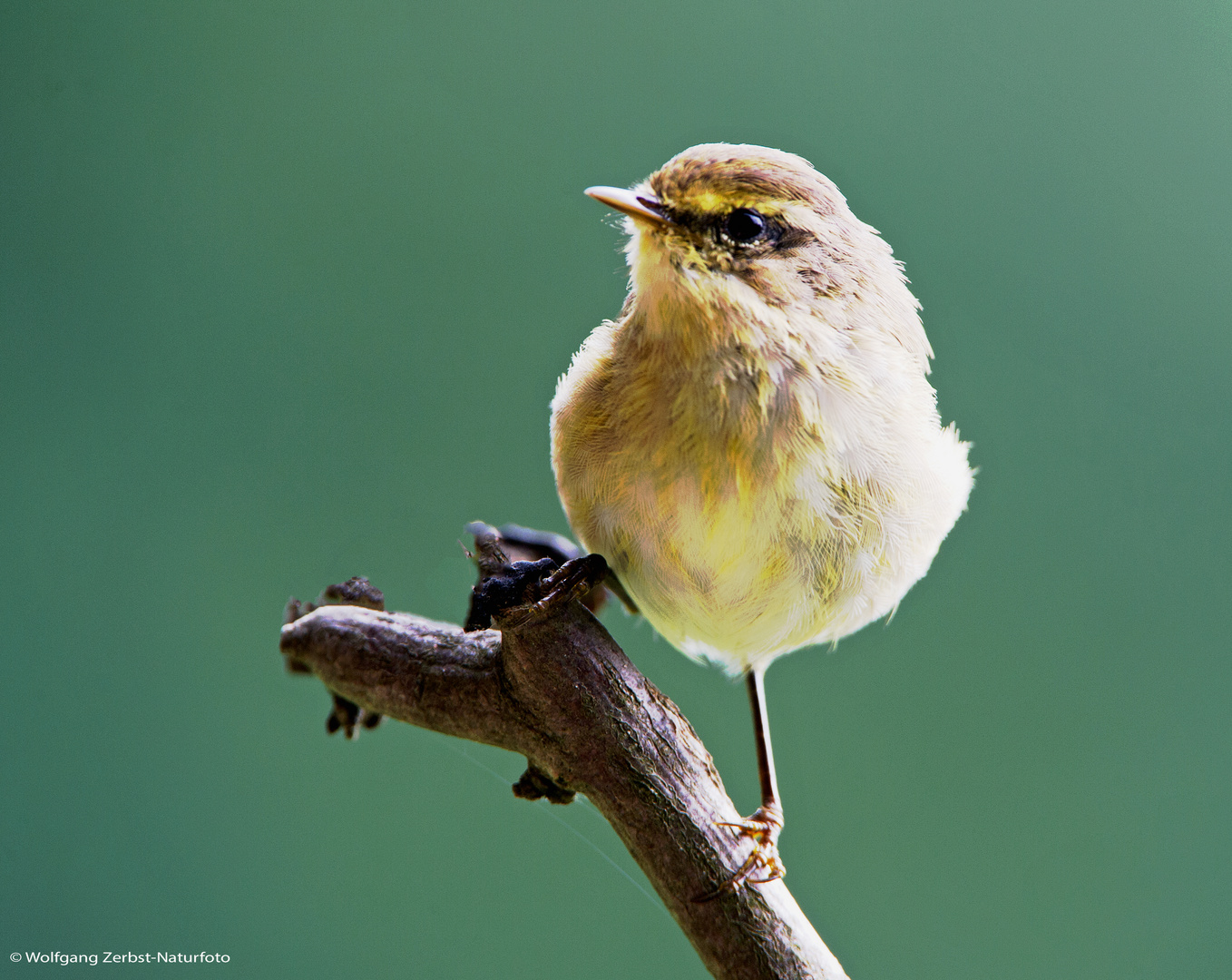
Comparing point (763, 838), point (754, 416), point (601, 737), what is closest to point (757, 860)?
point (763, 838)

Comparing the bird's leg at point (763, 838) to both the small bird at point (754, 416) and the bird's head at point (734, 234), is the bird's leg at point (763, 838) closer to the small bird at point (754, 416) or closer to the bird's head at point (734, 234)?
the small bird at point (754, 416)

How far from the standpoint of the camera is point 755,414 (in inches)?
49.3

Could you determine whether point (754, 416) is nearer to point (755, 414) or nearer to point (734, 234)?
point (755, 414)

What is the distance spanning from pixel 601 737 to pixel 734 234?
0.70 meters

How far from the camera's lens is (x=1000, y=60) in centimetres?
218

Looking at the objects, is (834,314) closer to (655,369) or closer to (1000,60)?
(655,369)

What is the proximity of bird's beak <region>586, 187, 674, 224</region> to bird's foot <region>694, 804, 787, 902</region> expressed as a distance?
817 millimetres

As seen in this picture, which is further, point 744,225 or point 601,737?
point 601,737

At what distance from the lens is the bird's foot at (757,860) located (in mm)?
1354

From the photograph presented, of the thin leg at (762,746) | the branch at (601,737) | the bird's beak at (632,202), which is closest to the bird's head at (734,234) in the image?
the bird's beak at (632,202)

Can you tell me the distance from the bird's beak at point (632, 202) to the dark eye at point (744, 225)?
0.08 meters

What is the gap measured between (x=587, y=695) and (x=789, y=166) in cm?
77

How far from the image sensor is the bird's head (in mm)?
1246

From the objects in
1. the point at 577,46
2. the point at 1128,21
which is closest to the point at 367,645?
the point at 577,46
